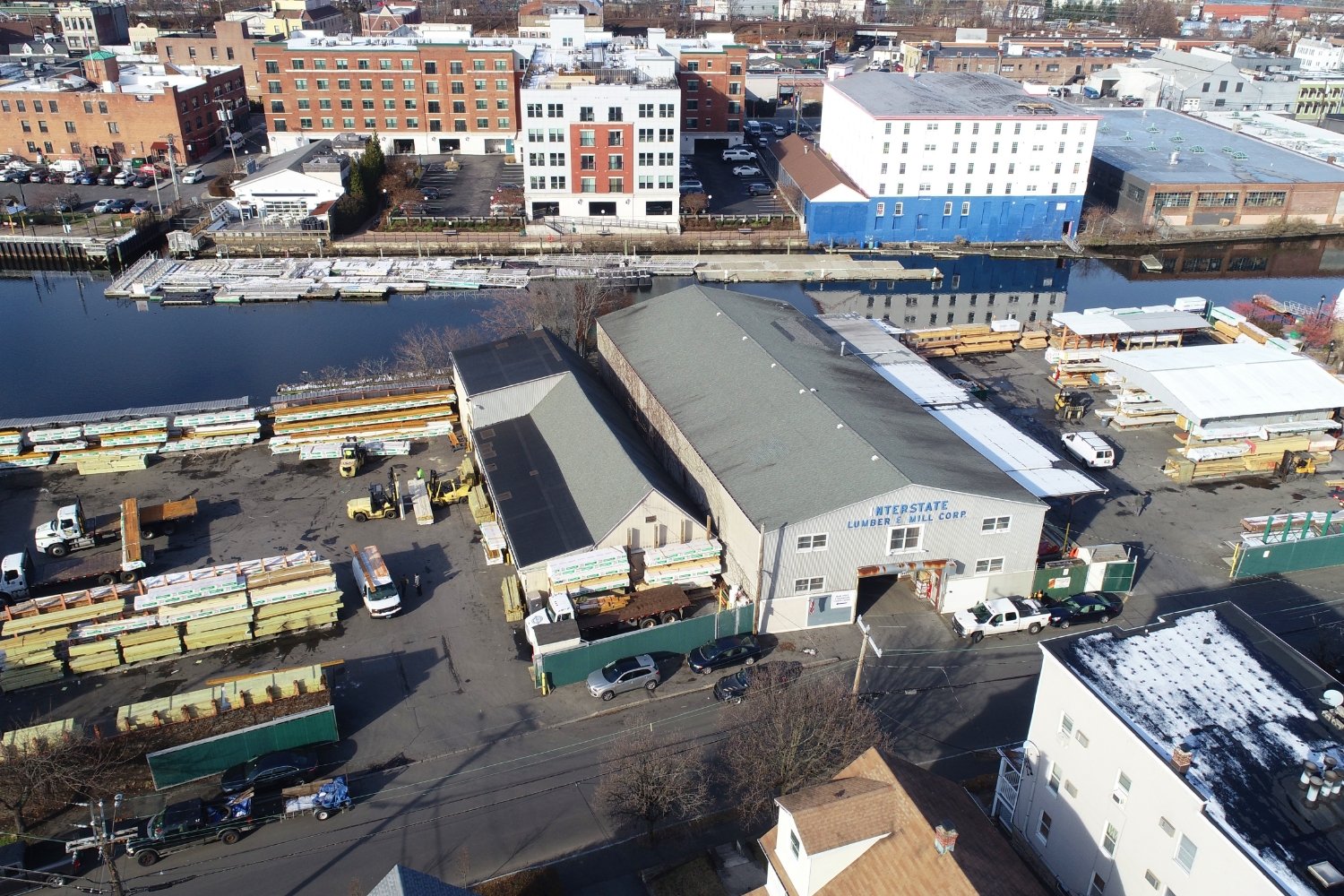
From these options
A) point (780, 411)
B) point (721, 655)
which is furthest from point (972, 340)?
point (721, 655)

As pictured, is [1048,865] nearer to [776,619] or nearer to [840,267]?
[776,619]

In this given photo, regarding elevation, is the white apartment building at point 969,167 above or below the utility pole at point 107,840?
above

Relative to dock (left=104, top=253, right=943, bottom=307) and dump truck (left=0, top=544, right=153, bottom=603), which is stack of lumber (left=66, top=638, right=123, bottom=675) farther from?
dock (left=104, top=253, right=943, bottom=307)

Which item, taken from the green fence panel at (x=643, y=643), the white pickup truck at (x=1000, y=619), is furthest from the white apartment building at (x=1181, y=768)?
the green fence panel at (x=643, y=643)

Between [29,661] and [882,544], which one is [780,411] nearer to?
[882,544]

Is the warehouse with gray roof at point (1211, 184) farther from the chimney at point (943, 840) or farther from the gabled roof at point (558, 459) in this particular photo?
the chimney at point (943, 840)

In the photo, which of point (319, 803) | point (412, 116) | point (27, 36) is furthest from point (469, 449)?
point (27, 36)

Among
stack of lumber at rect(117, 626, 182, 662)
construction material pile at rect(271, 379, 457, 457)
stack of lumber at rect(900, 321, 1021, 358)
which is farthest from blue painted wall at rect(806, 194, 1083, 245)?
stack of lumber at rect(117, 626, 182, 662)
